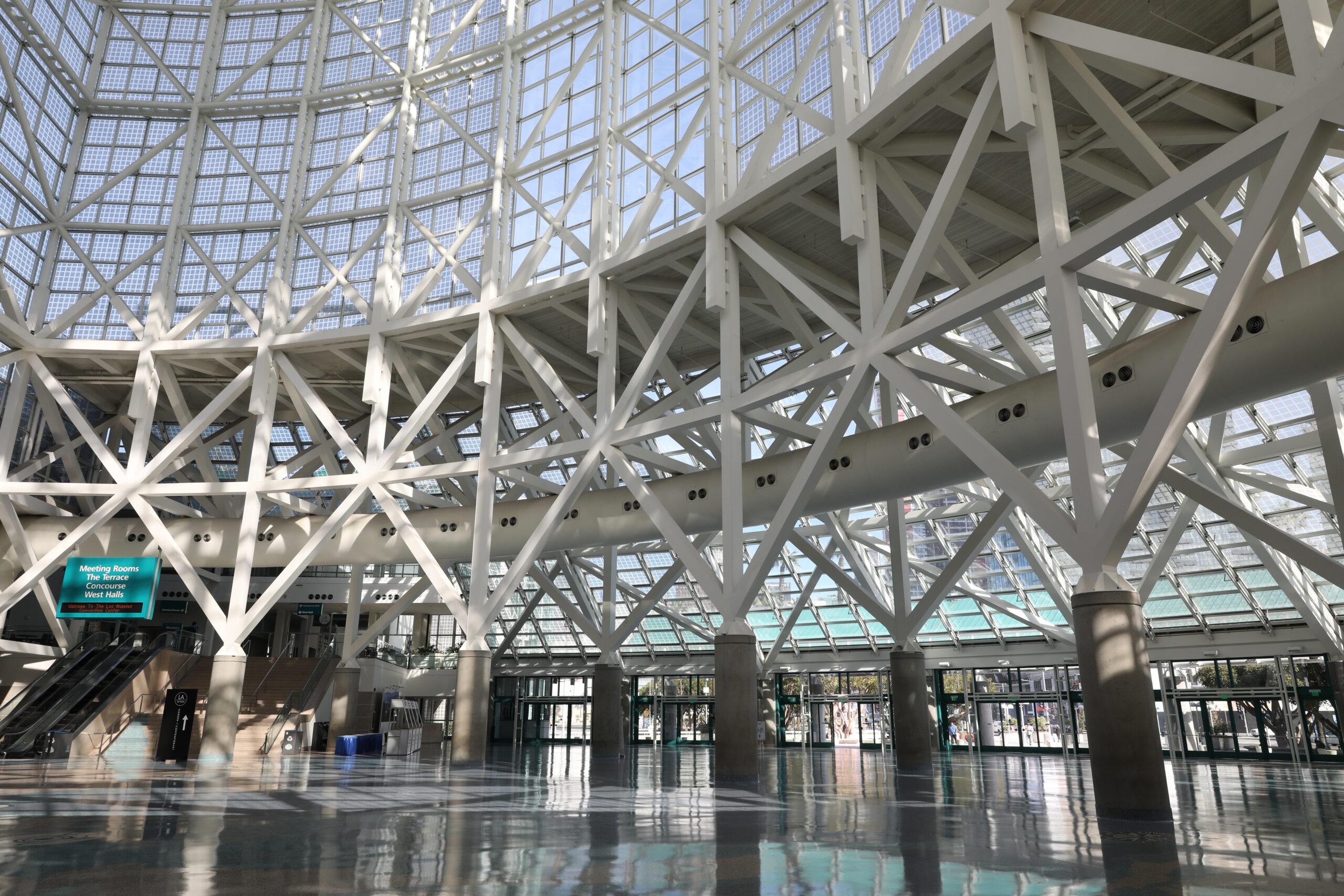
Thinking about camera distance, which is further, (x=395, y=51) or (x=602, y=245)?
(x=395, y=51)

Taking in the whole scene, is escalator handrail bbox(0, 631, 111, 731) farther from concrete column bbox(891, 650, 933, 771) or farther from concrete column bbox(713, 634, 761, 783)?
concrete column bbox(891, 650, 933, 771)

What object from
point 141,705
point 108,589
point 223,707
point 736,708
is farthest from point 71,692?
point 736,708

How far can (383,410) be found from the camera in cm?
2547

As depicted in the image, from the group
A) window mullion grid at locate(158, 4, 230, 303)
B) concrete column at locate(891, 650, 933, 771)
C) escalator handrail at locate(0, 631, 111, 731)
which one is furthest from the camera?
window mullion grid at locate(158, 4, 230, 303)

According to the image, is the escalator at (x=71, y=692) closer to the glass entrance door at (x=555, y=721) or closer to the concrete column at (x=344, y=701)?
the concrete column at (x=344, y=701)

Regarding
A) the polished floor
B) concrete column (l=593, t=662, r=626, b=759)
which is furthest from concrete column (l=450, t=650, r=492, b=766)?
concrete column (l=593, t=662, r=626, b=759)

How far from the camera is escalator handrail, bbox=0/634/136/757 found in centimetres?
2431

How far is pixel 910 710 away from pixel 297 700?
76.9 ft

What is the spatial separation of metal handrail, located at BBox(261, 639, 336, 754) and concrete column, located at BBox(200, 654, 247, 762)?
16.3ft

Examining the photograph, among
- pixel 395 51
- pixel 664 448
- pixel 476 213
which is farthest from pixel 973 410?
pixel 395 51

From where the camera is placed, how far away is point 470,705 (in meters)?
21.8

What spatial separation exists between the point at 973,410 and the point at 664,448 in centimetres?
Answer: 2144

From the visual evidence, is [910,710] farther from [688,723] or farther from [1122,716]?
[688,723]

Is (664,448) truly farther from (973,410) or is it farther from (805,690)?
(973,410)
